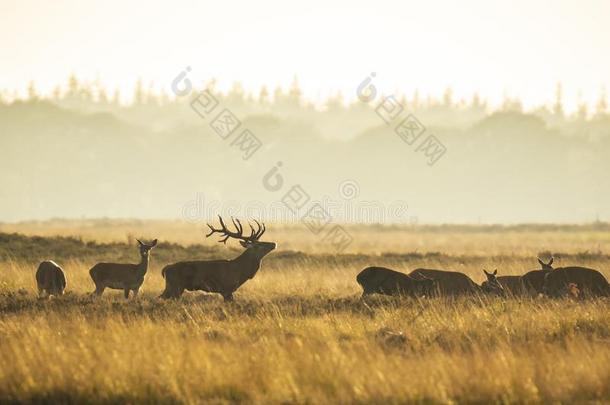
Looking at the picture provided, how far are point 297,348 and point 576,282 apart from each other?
939 centimetres

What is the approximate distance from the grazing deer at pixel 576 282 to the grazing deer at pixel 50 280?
10.1 m

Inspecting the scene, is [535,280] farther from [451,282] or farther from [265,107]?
[265,107]

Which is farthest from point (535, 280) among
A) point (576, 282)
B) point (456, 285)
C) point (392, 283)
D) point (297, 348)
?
point (297, 348)

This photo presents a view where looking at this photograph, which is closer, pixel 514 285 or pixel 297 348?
pixel 297 348

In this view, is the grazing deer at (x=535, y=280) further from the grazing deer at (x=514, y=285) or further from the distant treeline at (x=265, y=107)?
the distant treeline at (x=265, y=107)

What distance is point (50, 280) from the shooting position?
65.6ft

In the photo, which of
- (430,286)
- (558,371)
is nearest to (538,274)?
(430,286)

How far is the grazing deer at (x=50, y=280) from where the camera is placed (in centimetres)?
1994

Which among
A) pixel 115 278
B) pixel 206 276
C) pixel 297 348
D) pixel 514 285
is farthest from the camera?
pixel 514 285

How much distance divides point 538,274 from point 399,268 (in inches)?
318

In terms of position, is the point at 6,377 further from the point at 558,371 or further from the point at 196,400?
the point at 558,371

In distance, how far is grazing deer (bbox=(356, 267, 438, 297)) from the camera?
19.8m

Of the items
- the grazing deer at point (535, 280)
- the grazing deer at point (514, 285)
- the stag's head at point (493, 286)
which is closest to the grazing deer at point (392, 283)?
the stag's head at point (493, 286)

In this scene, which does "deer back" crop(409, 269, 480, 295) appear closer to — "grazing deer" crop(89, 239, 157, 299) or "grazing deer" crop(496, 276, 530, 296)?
"grazing deer" crop(496, 276, 530, 296)
